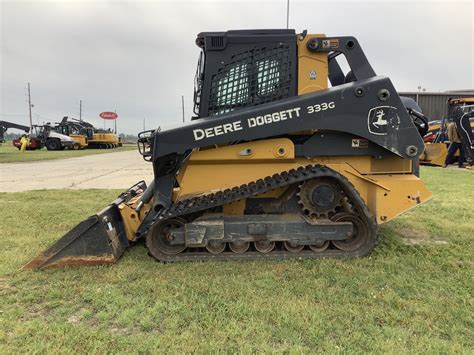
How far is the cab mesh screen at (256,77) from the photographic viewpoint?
4.41 meters

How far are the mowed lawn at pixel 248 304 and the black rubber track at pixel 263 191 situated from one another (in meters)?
0.12

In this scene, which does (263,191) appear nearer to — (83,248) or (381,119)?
(381,119)

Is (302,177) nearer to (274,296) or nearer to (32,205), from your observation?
(274,296)

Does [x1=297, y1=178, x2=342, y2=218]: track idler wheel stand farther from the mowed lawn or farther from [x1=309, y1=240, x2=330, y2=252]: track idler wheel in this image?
the mowed lawn

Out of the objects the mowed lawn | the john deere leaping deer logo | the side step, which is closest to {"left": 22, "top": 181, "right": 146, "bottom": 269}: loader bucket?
the mowed lawn

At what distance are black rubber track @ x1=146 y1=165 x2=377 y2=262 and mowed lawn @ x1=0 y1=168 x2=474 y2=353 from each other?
0.12 meters

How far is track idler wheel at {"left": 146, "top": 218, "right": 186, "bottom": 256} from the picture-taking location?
420 cm

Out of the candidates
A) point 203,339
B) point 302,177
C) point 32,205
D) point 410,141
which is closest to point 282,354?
point 203,339

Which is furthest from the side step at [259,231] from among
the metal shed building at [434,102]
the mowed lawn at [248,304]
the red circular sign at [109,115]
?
the red circular sign at [109,115]

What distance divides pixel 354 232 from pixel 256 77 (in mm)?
2122

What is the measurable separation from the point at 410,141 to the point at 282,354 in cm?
283

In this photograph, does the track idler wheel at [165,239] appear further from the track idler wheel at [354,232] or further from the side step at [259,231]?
the track idler wheel at [354,232]

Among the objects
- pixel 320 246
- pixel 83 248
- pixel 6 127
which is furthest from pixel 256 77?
pixel 6 127

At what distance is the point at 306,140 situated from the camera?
4383 millimetres
